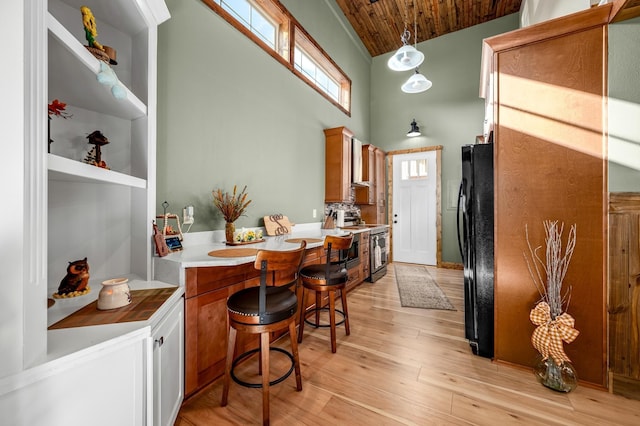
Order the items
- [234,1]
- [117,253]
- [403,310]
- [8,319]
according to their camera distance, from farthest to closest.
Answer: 1. [403,310]
2. [234,1]
3. [117,253]
4. [8,319]

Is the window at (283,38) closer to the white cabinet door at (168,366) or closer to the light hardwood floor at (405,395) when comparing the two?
the white cabinet door at (168,366)

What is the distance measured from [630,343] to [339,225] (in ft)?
10.2

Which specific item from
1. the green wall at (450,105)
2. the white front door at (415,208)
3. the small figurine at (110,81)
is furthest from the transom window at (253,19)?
the white front door at (415,208)

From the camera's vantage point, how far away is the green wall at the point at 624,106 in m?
1.64

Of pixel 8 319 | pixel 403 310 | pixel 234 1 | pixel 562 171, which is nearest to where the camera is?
pixel 8 319

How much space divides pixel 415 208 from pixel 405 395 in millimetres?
4389

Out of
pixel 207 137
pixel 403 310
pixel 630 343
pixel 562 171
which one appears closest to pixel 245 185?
pixel 207 137

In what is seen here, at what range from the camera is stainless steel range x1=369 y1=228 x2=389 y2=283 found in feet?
13.4

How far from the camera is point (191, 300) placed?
1.51 metres

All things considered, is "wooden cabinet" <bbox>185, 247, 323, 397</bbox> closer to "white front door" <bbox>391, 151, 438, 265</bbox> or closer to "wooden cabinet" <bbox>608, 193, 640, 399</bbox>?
"wooden cabinet" <bbox>608, 193, 640, 399</bbox>

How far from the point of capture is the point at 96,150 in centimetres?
143

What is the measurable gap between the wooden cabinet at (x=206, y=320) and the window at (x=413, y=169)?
470 centimetres

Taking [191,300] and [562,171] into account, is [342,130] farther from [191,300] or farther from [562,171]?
[191,300]

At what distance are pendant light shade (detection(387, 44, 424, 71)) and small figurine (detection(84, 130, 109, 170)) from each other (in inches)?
133
